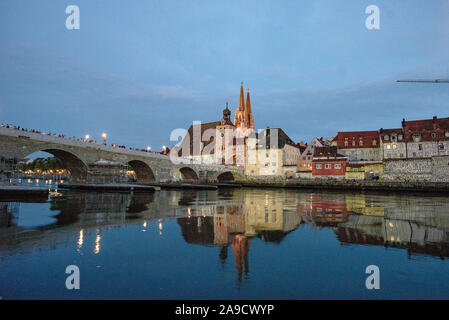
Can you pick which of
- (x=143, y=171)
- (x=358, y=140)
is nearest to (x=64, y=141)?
(x=143, y=171)

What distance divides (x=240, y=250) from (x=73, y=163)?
30.1 meters

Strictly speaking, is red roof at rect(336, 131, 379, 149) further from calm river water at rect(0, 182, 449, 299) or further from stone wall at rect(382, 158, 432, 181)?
calm river water at rect(0, 182, 449, 299)

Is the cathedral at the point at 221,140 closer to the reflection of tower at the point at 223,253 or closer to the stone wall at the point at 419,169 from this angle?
the stone wall at the point at 419,169

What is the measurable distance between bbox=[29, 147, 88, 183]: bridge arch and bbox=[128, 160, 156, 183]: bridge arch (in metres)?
7.68

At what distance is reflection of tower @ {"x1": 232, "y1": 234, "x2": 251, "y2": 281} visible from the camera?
5.67m

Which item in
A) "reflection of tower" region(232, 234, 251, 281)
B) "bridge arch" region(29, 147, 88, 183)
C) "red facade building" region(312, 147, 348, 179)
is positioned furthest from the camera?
"red facade building" region(312, 147, 348, 179)

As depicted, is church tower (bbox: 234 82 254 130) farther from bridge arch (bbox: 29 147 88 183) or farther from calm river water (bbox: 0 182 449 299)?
calm river water (bbox: 0 182 449 299)

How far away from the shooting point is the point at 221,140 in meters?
86.3

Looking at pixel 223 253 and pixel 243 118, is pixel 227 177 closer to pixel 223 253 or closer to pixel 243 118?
pixel 243 118

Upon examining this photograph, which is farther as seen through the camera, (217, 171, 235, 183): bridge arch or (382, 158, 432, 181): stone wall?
(217, 171, 235, 183): bridge arch

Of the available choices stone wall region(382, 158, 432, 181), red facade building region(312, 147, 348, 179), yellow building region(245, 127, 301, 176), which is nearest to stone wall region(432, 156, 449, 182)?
stone wall region(382, 158, 432, 181)

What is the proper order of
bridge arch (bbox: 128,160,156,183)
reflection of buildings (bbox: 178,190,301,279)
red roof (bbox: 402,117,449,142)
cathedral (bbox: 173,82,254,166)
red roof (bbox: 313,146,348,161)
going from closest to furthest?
1. reflection of buildings (bbox: 178,190,301,279)
2. bridge arch (bbox: 128,160,156,183)
3. red roof (bbox: 402,117,449,142)
4. red roof (bbox: 313,146,348,161)
5. cathedral (bbox: 173,82,254,166)

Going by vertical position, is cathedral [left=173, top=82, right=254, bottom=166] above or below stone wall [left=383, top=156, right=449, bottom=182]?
above

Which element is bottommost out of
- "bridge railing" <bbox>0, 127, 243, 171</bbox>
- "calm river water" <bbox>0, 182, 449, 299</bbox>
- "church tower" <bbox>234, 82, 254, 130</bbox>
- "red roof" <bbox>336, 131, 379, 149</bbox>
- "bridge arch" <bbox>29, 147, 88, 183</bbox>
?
"calm river water" <bbox>0, 182, 449, 299</bbox>
